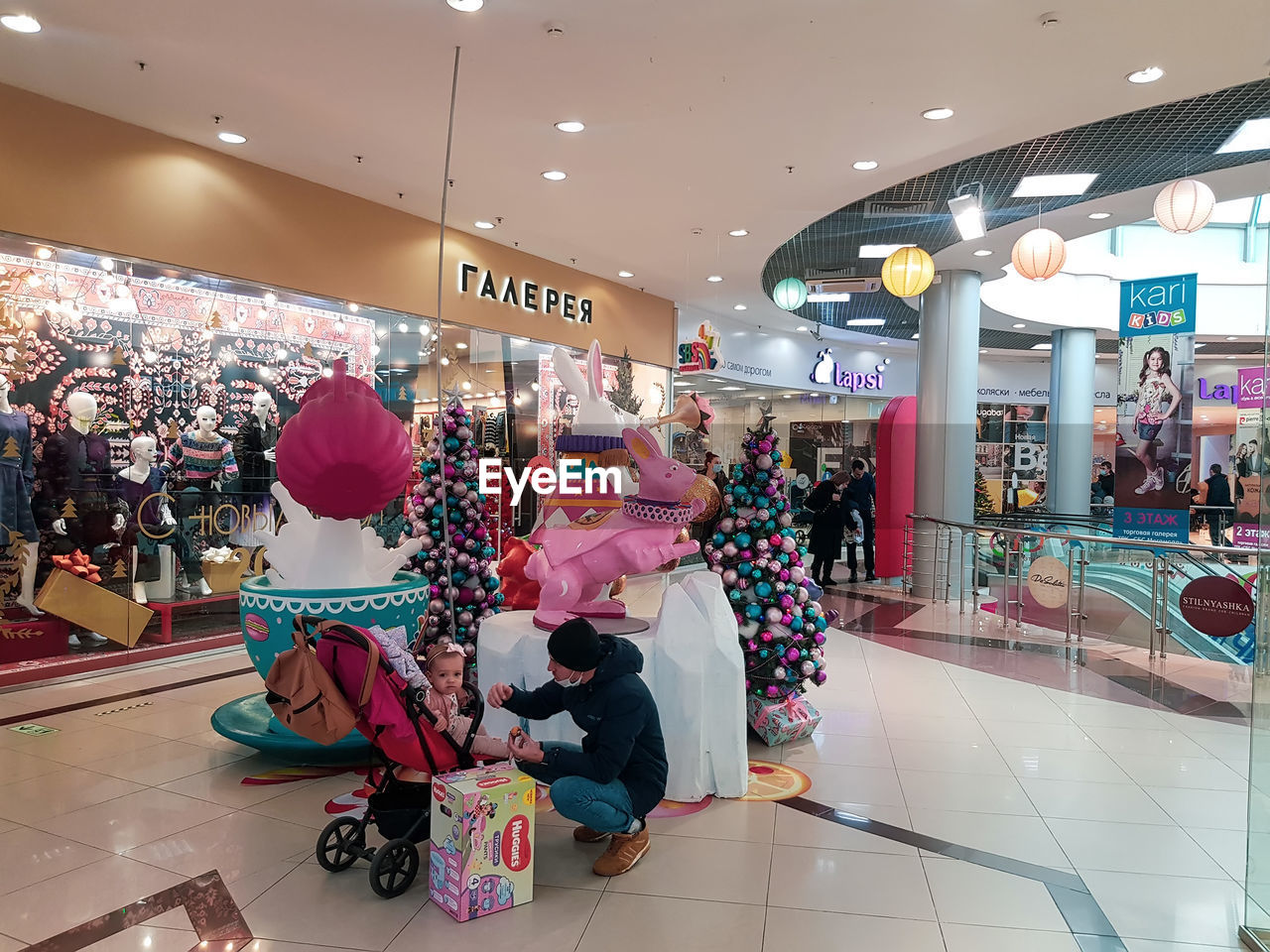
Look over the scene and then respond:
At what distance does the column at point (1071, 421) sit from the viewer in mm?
13984

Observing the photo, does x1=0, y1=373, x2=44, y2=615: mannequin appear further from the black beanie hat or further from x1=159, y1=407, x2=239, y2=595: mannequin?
the black beanie hat

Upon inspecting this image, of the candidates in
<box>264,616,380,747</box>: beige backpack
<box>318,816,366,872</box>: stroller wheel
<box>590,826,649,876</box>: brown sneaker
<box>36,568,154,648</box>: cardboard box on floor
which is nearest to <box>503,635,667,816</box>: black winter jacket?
Result: <box>590,826,649,876</box>: brown sneaker

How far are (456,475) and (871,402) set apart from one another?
1284 centimetres

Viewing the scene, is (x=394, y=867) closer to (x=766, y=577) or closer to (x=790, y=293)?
(x=766, y=577)

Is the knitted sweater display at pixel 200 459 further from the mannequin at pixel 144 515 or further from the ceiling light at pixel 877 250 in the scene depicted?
the ceiling light at pixel 877 250

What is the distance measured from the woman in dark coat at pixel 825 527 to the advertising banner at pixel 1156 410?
2877mm

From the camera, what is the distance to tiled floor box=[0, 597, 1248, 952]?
2734 millimetres

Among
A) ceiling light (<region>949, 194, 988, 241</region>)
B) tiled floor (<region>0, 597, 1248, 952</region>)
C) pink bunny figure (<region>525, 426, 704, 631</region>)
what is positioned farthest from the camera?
ceiling light (<region>949, 194, 988, 241</region>)

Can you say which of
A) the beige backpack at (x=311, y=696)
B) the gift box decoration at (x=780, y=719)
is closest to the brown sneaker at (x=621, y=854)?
the beige backpack at (x=311, y=696)

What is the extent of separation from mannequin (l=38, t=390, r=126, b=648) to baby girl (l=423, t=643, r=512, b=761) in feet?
13.1

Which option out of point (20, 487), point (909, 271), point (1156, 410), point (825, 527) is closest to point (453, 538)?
point (20, 487)

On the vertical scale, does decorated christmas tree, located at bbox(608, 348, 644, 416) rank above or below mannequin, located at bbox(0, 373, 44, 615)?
above

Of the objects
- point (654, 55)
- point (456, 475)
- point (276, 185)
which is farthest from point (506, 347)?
point (654, 55)

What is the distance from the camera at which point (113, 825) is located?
3432 millimetres
